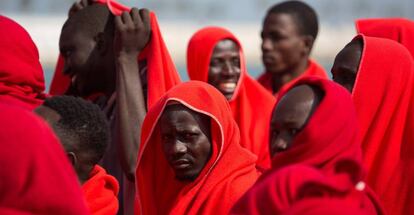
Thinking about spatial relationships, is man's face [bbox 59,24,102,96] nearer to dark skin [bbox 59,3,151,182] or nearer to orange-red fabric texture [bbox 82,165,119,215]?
dark skin [bbox 59,3,151,182]

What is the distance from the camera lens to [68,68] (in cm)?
802

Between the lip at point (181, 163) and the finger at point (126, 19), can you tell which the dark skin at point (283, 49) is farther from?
the lip at point (181, 163)

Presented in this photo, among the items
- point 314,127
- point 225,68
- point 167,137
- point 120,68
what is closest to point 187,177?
point 167,137

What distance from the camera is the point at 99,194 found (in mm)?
6484

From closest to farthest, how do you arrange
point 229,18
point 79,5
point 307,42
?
point 79,5 < point 307,42 < point 229,18

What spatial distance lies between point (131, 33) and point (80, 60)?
32 centimetres

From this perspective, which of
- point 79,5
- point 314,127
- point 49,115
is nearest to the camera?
point 314,127

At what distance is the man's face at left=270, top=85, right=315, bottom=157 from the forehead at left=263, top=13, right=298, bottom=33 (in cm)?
445

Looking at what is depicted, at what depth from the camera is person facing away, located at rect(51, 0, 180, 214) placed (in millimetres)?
7660

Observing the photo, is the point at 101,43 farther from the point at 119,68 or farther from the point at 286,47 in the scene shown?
the point at 286,47

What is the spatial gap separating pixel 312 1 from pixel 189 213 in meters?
12.2

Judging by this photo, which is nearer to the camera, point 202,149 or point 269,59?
point 202,149

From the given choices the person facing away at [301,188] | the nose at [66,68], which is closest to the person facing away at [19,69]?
the nose at [66,68]

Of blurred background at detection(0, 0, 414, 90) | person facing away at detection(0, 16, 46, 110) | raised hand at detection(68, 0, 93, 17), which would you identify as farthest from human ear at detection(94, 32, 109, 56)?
blurred background at detection(0, 0, 414, 90)
